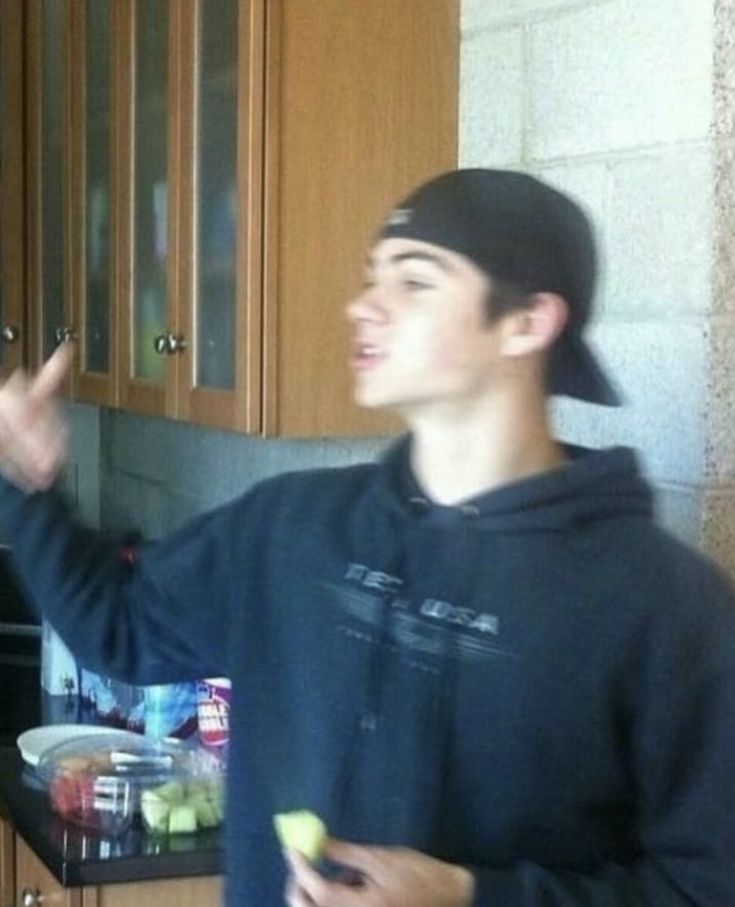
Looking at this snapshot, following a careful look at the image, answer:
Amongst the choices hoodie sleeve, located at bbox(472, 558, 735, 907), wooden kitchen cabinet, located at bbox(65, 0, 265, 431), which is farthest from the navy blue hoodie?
wooden kitchen cabinet, located at bbox(65, 0, 265, 431)

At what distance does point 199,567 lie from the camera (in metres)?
1.50

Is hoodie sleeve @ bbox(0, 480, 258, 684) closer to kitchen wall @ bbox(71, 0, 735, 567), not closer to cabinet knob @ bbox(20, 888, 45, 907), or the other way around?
kitchen wall @ bbox(71, 0, 735, 567)

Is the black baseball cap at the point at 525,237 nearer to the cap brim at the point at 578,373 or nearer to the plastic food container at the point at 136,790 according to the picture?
the cap brim at the point at 578,373

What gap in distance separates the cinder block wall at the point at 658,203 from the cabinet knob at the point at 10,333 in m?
1.51

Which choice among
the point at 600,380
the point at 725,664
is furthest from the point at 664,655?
the point at 600,380

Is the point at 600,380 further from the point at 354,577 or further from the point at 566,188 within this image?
the point at 566,188

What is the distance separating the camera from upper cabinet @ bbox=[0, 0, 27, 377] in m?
3.08

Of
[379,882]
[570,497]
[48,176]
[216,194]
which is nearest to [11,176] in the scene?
[48,176]

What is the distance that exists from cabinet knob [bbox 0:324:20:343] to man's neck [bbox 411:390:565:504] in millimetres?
1897

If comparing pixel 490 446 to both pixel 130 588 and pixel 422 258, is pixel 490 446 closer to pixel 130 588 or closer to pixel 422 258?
pixel 422 258

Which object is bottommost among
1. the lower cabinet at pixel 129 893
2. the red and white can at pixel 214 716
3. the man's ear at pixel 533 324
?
the lower cabinet at pixel 129 893

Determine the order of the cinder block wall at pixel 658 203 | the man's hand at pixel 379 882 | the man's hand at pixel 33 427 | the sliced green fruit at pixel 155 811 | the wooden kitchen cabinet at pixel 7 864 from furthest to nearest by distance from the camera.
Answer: the wooden kitchen cabinet at pixel 7 864
the sliced green fruit at pixel 155 811
the cinder block wall at pixel 658 203
the man's hand at pixel 33 427
the man's hand at pixel 379 882

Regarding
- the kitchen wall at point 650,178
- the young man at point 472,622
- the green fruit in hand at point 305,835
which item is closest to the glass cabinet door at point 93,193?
the kitchen wall at point 650,178

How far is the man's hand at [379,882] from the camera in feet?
3.79
